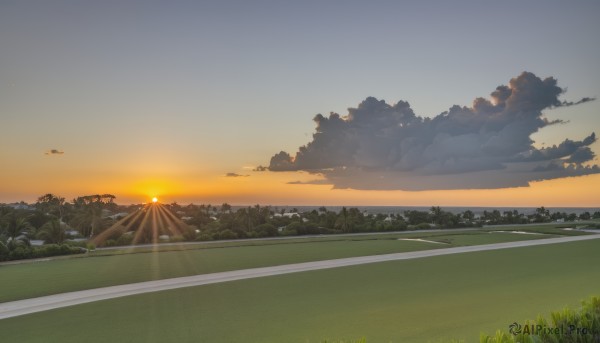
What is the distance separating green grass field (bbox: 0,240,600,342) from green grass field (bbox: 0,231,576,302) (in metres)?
3.03

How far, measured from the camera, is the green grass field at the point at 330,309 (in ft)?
25.7

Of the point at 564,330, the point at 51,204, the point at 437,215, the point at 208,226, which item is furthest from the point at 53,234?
the point at 51,204

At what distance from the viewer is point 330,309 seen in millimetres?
9539

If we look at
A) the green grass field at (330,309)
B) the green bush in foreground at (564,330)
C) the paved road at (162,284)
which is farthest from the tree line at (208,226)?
the green bush in foreground at (564,330)

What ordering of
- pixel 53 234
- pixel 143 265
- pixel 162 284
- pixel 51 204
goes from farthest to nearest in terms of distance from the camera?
pixel 51 204 < pixel 53 234 < pixel 143 265 < pixel 162 284

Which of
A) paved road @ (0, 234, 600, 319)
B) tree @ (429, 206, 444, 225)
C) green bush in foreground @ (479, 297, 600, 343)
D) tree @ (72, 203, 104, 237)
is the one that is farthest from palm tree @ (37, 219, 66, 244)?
tree @ (429, 206, 444, 225)

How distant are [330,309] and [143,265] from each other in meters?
10.6

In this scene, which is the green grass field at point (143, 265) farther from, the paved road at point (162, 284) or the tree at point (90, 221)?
the tree at point (90, 221)

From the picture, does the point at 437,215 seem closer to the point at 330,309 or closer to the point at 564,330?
the point at 330,309

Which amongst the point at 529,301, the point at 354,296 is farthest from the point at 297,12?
the point at 529,301

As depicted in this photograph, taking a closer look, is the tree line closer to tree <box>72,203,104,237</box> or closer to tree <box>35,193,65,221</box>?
tree <box>72,203,104,237</box>

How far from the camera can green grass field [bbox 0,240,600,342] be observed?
25.7 feet

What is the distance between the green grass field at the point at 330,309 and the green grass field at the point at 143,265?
3034 millimetres

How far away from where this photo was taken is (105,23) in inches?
733
